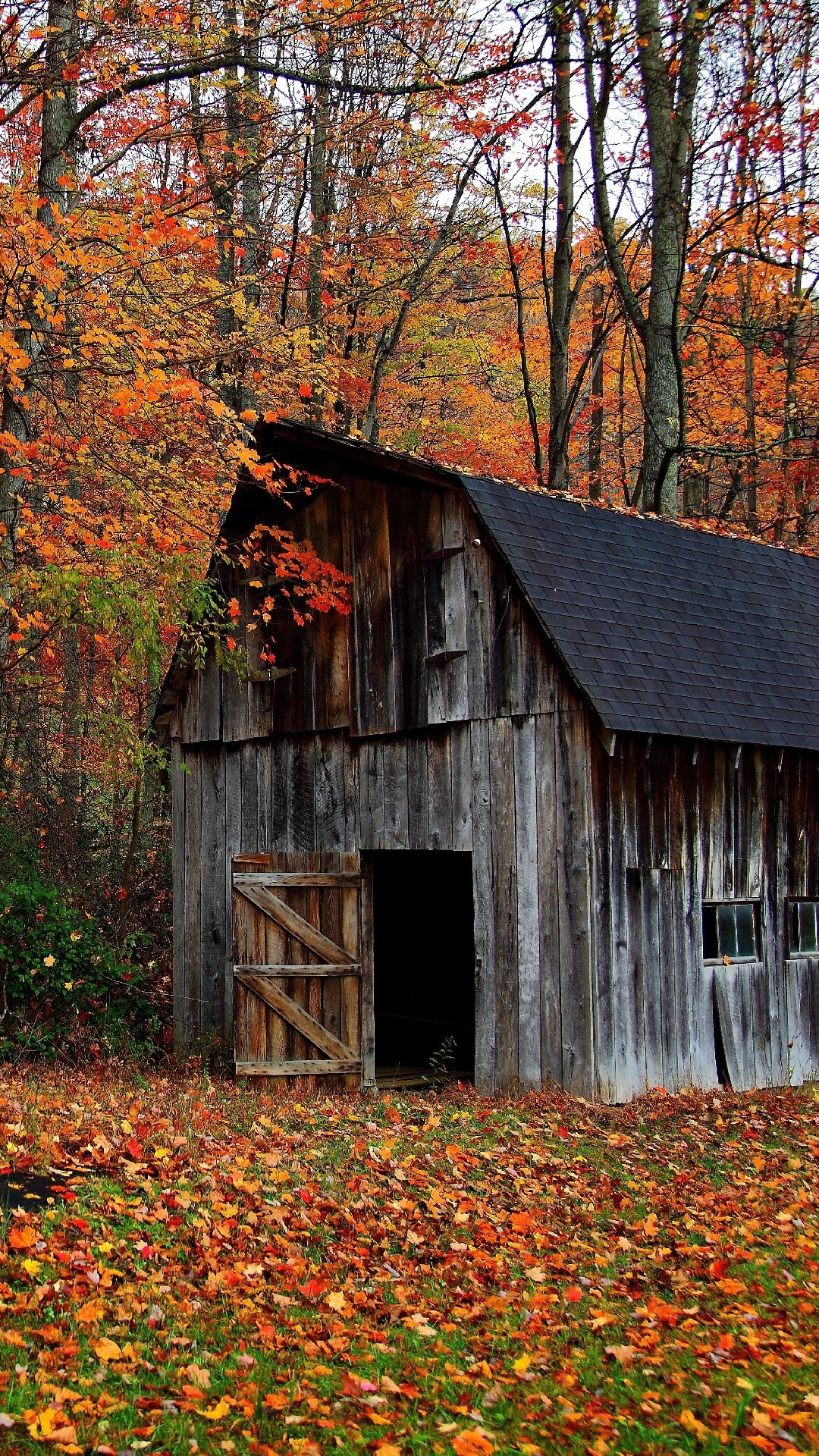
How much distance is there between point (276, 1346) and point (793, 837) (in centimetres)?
864

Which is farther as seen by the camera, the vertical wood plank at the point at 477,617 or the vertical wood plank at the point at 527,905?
the vertical wood plank at the point at 477,617

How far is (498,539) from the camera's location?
10.4m

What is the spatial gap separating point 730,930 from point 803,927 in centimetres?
126

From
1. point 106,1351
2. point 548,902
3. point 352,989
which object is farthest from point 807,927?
point 106,1351

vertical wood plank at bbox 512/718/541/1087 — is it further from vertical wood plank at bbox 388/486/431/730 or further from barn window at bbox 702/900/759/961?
barn window at bbox 702/900/759/961

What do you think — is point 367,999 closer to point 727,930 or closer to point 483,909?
point 483,909

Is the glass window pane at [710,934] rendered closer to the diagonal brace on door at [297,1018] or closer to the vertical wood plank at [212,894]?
the diagonal brace on door at [297,1018]

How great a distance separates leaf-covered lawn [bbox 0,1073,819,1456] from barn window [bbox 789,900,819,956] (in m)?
3.25

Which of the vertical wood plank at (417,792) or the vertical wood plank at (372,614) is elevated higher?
the vertical wood plank at (372,614)

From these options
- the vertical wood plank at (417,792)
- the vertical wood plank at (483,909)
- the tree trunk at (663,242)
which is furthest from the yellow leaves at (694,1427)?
the tree trunk at (663,242)

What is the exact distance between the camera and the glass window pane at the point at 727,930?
11.4 m

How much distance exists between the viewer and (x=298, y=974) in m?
11.2

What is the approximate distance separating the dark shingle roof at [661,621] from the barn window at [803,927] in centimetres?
178

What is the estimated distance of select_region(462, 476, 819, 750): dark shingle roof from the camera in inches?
404
